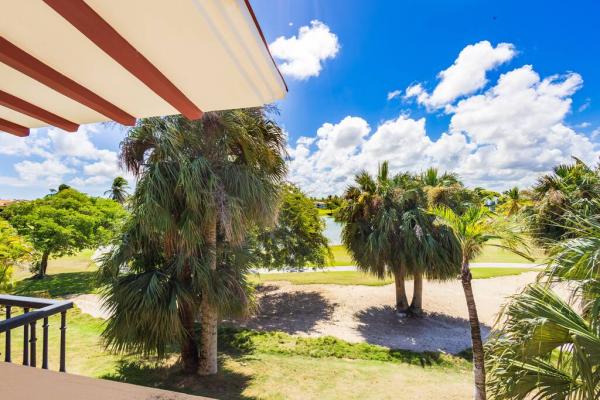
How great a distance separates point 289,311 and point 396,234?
4.75 metres

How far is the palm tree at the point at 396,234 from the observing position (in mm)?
8734

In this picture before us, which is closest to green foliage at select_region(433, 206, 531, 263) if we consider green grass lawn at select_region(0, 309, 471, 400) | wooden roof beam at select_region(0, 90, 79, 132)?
green grass lawn at select_region(0, 309, 471, 400)

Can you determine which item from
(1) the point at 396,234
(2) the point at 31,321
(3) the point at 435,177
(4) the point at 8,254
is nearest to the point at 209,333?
(4) the point at 8,254

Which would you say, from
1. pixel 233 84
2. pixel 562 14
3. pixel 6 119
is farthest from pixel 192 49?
pixel 562 14

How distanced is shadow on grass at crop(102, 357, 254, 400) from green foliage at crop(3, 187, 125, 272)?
25.5 ft

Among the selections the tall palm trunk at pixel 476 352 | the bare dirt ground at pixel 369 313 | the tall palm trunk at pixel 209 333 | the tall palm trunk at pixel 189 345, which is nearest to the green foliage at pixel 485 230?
the tall palm trunk at pixel 476 352

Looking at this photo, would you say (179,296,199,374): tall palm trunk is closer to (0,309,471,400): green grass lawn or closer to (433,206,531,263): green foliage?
(0,309,471,400): green grass lawn

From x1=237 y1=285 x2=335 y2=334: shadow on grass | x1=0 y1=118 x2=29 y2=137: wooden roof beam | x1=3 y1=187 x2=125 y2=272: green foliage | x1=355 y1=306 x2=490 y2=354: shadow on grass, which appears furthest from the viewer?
x1=3 y1=187 x2=125 y2=272: green foliage

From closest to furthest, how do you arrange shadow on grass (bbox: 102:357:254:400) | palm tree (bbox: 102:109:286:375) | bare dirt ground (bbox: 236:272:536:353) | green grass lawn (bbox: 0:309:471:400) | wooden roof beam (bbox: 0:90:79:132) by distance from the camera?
wooden roof beam (bbox: 0:90:79:132) < palm tree (bbox: 102:109:286:375) < shadow on grass (bbox: 102:357:254:400) < green grass lawn (bbox: 0:309:471:400) < bare dirt ground (bbox: 236:272:536:353)

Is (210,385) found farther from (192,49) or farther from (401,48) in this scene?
(401,48)

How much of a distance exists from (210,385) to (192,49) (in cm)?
562

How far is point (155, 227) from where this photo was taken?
4617 mm

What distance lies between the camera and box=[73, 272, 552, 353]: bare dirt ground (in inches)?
334

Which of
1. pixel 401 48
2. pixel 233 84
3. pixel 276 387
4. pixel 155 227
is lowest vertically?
pixel 276 387
